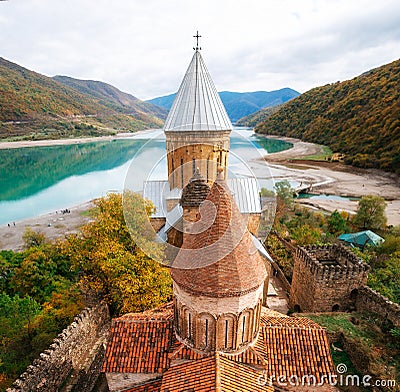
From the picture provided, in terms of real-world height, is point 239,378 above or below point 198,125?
below

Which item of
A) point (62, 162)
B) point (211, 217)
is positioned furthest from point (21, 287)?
point (62, 162)

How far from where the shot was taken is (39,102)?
9069cm

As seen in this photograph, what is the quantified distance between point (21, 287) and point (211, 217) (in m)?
13.4

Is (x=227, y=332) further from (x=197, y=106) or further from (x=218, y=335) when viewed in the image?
(x=197, y=106)

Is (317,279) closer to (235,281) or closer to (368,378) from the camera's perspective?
(368,378)

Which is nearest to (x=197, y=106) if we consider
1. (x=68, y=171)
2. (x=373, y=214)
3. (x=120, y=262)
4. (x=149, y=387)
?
(x=120, y=262)

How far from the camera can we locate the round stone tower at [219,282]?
5586 millimetres

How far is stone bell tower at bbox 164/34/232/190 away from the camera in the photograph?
12422 millimetres

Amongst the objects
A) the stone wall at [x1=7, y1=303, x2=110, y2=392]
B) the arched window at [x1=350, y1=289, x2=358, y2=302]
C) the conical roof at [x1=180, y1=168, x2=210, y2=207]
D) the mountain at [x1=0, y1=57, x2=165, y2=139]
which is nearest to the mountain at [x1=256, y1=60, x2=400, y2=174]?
the arched window at [x1=350, y1=289, x2=358, y2=302]

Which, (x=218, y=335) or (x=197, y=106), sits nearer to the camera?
(x=218, y=335)

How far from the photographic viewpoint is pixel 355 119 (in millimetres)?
62281

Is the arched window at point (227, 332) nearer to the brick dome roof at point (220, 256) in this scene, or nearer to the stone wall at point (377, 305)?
the brick dome roof at point (220, 256)

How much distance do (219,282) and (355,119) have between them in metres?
69.8

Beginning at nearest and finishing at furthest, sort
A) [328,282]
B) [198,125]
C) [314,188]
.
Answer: [328,282]
[198,125]
[314,188]
